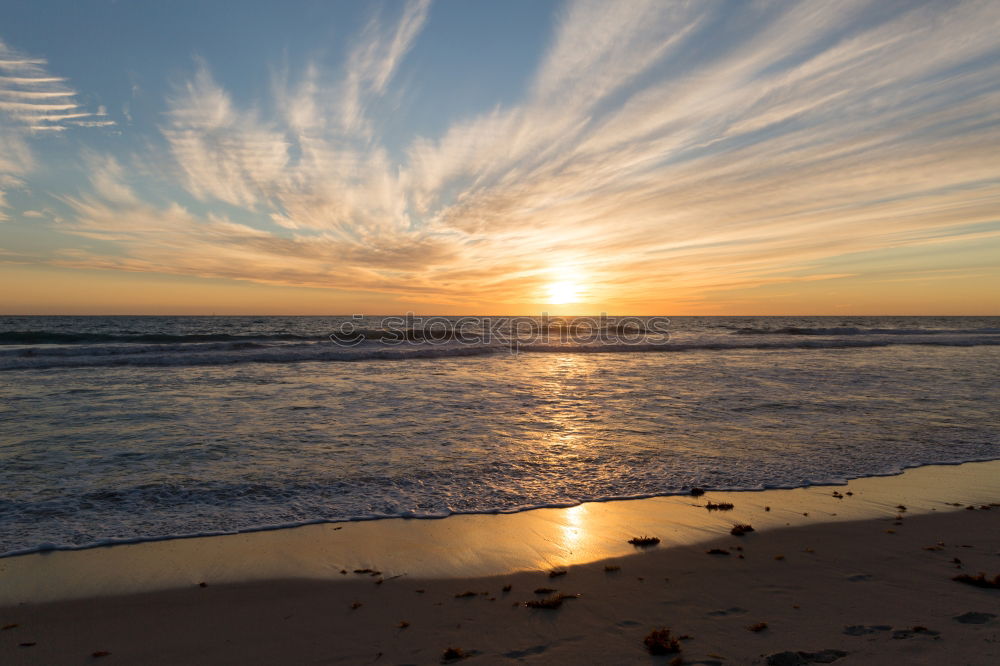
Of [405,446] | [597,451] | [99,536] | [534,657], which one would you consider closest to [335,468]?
[405,446]

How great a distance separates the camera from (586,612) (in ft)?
12.9

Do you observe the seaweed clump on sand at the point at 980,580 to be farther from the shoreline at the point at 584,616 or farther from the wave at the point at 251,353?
the wave at the point at 251,353

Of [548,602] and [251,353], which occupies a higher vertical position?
[251,353]

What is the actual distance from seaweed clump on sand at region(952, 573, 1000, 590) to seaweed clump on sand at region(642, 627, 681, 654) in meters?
3.04

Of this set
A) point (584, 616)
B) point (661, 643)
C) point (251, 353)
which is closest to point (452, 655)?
point (584, 616)

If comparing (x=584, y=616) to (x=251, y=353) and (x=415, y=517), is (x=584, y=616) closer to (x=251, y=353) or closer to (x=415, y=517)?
(x=415, y=517)

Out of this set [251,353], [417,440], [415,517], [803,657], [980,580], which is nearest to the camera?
[803,657]

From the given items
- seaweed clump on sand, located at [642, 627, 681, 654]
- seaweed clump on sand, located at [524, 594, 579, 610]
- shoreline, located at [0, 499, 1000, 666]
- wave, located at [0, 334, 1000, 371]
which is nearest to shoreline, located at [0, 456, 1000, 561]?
shoreline, located at [0, 499, 1000, 666]

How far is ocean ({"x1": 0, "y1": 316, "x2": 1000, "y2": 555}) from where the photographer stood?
6246mm

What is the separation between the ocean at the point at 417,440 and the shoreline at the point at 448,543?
287 mm

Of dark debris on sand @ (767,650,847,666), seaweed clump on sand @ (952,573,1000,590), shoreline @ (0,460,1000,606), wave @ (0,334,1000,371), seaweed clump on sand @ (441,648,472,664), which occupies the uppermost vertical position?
wave @ (0,334,1000,371)

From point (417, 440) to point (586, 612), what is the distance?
5.80 m

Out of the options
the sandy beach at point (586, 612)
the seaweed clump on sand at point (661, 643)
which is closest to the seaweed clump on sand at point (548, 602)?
the sandy beach at point (586, 612)

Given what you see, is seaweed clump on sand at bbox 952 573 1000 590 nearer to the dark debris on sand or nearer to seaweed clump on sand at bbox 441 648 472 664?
the dark debris on sand
